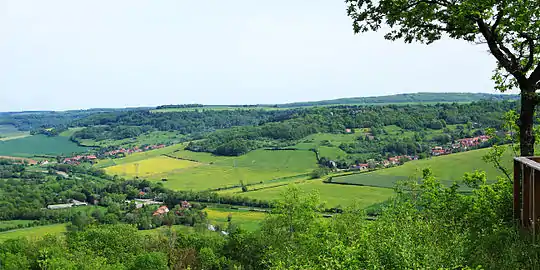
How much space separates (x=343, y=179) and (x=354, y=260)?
66.1 metres

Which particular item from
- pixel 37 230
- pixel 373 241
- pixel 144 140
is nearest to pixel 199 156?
pixel 144 140

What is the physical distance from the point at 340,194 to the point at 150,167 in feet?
206

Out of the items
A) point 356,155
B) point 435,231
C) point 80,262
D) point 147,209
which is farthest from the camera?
point 356,155

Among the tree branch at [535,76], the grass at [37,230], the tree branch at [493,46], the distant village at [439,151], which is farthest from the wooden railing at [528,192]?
the distant village at [439,151]

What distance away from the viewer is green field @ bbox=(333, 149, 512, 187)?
56281mm

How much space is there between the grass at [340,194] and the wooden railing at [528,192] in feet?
135

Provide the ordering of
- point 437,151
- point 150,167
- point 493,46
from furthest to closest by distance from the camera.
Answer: point 150,167 → point 437,151 → point 493,46

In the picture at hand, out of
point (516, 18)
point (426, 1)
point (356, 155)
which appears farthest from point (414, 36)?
point (356, 155)

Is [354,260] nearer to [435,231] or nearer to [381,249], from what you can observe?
[381,249]

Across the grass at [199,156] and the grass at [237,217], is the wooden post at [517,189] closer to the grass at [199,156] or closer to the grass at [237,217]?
the grass at [237,217]

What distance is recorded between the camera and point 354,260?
948 centimetres

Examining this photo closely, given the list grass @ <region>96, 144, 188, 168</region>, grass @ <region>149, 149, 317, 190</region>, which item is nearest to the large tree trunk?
grass @ <region>149, 149, 317, 190</region>

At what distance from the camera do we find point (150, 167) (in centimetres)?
11288

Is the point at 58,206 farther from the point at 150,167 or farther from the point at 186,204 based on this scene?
the point at 150,167
